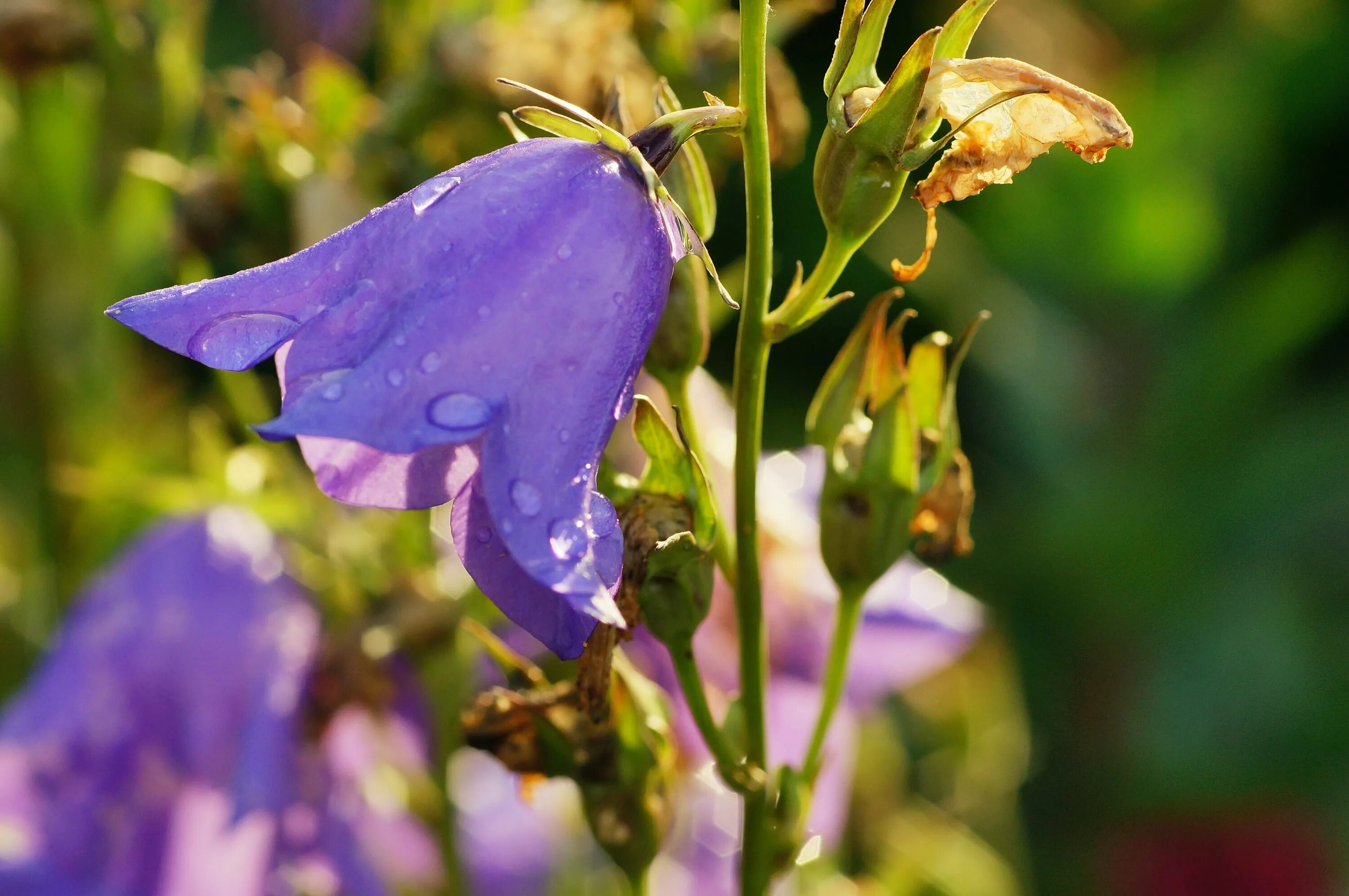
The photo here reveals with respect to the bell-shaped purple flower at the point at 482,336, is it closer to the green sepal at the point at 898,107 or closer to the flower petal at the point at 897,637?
the green sepal at the point at 898,107

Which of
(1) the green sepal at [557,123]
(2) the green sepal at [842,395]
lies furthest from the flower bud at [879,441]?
(1) the green sepal at [557,123]

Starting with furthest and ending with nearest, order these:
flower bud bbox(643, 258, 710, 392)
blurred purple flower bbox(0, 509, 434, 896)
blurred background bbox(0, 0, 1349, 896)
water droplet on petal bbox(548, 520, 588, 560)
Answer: blurred background bbox(0, 0, 1349, 896) → blurred purple flower bbox(0, 509, 434, 896) → flower bud bbox(643, 258, 710, 392) → water droplet on petal bbox(548, 520, 588, 560)

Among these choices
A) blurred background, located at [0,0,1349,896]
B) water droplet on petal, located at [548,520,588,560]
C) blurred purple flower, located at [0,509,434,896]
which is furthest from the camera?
blurred background, located at [0,0,1349,896]

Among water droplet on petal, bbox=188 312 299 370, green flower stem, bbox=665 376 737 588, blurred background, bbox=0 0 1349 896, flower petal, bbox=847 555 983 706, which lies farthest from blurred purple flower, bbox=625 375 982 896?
water droplet on petal, bbox=188 312 299 370

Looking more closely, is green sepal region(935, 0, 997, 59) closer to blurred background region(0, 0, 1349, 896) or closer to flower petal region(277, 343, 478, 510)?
flower petal region(277, 343, 478, 510)

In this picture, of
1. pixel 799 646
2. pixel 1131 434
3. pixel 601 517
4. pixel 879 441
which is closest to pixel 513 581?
pixel 601 517

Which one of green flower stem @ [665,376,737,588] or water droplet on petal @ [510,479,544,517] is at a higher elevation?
water droplet on petal @ [510,479,544,517]

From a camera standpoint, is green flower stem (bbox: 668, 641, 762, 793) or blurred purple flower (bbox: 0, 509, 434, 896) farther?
blurred purple flower (bbox: 0, 509, 434, 896)
